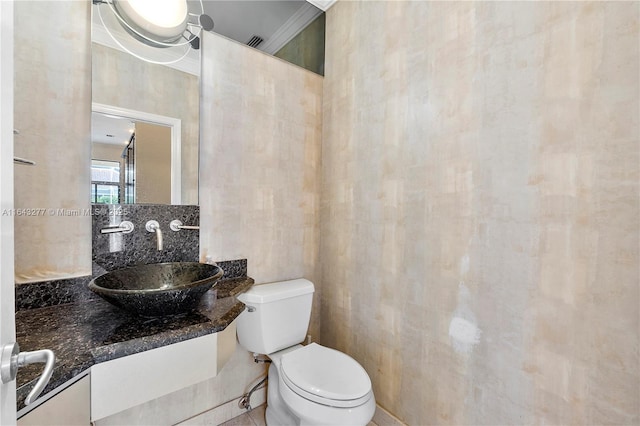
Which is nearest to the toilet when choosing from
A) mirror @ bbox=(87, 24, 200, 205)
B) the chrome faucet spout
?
the chrome faucet spout

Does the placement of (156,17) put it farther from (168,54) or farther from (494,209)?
(494,209)

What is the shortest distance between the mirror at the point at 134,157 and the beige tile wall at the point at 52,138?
5 centimetres

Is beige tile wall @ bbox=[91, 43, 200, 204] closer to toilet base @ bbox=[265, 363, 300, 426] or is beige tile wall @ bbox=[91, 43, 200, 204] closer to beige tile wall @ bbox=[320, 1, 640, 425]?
beige tile wall @ bbox=[320, 1, 640, 425]

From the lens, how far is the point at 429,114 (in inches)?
56.2

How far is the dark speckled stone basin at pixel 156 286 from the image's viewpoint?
989 mm

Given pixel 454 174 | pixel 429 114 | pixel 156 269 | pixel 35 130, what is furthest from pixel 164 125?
pixel 454 174

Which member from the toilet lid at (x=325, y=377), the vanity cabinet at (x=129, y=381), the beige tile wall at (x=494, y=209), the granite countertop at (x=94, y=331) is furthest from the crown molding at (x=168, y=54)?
the toilet lid at (x=325, y=377)

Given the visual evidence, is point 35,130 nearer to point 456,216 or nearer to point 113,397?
point 113,397

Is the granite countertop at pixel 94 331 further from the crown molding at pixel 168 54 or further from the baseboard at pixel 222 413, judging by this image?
the crown molding at pixel 168 54

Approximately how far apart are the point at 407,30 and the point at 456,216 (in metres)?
0.98

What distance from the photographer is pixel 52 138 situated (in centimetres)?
124

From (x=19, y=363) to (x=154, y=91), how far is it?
134 centimetres

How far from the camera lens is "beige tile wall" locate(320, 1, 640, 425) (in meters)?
0.95

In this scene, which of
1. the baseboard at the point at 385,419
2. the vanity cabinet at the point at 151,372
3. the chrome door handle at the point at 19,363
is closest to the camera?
the chrome door handle at the point at 19,363
